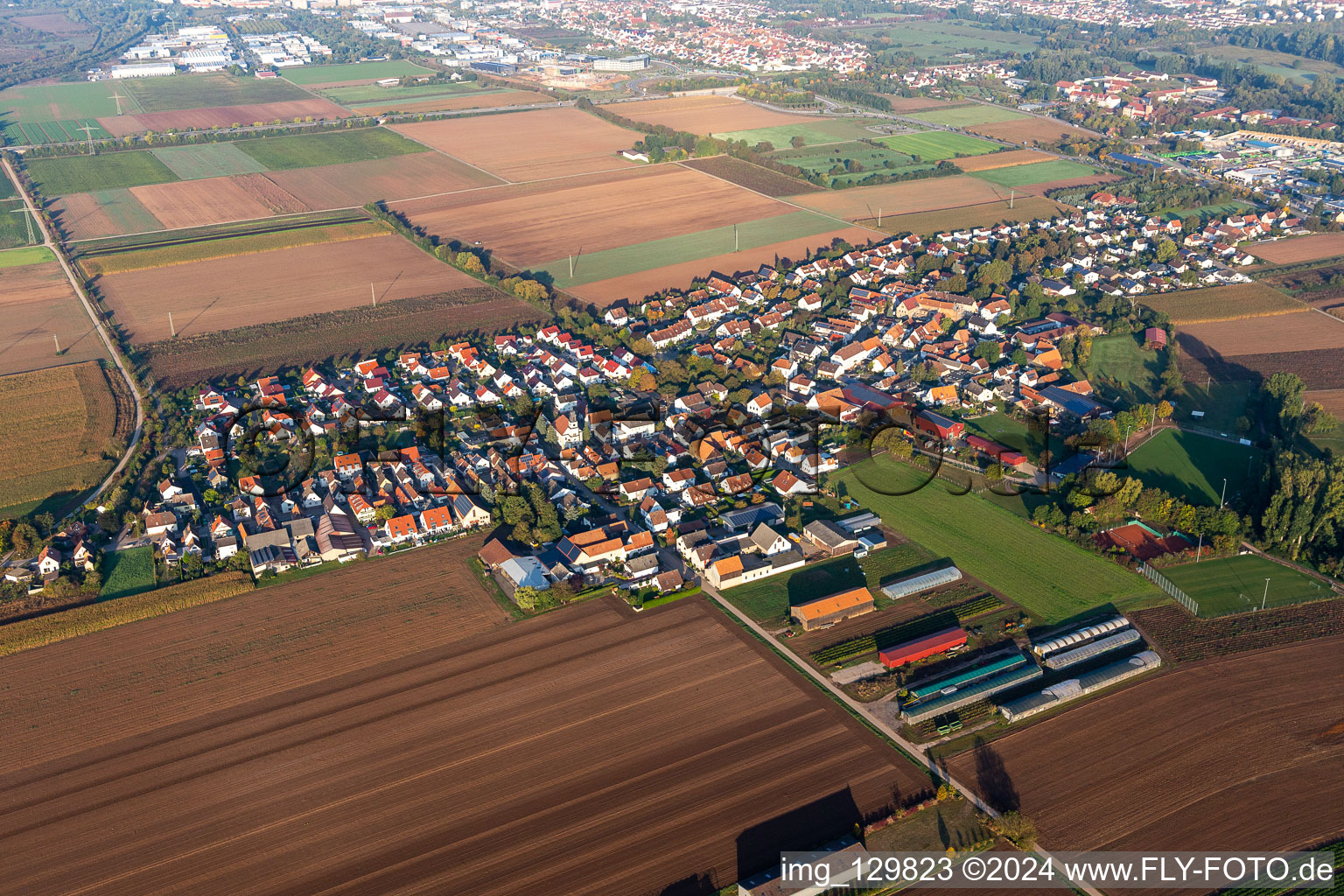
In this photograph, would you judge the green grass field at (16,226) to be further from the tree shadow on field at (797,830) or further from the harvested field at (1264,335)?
the harvested field at (1264,335)

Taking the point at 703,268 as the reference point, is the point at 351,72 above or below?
above

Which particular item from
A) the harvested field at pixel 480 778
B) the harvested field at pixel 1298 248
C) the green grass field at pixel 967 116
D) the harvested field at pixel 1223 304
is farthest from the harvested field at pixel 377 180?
the harvested field at pixel 1298 248

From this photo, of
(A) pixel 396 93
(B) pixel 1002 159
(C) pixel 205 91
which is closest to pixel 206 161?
(A) pixel 396 93

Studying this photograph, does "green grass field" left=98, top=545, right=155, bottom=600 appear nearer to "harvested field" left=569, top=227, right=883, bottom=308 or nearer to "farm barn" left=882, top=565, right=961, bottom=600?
A: "farm barn" left=882, top=565, right=961, bottom=600

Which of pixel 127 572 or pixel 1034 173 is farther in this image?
pixel 1034 173

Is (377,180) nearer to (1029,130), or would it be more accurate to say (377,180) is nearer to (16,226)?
(16,226)

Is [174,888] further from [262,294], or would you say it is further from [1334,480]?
[262,294]
